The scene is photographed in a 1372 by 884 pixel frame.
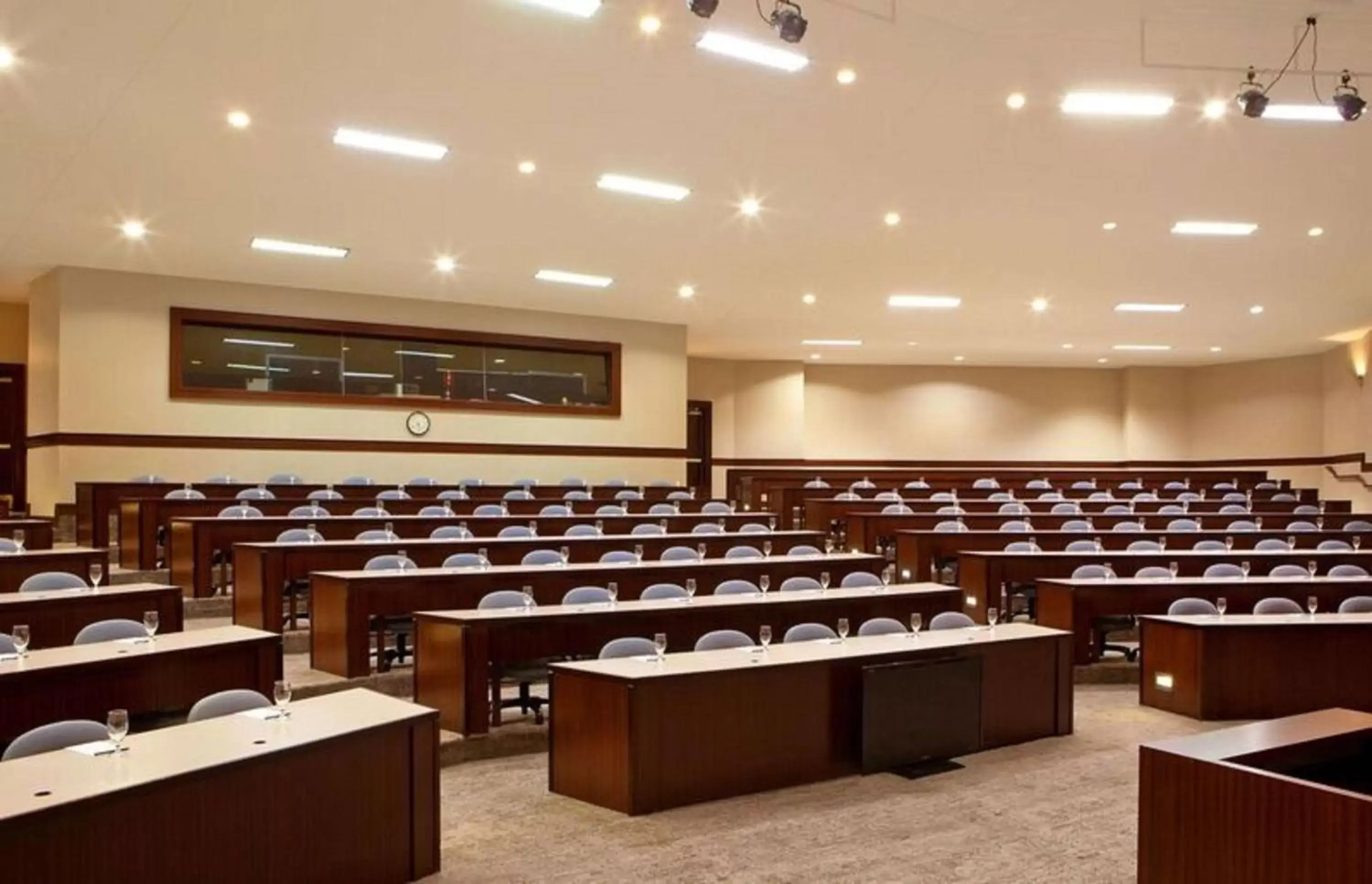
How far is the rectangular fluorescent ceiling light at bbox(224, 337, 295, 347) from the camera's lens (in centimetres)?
1526

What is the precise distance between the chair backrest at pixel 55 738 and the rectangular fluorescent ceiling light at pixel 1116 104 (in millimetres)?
8358

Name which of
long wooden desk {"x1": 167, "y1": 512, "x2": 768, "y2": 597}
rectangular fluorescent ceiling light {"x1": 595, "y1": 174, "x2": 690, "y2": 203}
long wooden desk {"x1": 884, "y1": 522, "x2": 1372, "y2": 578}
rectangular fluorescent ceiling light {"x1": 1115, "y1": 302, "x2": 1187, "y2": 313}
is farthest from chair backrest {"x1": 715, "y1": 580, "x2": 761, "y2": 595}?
rectangular fluorescent ceiling light {"x1": 1115, "y1": 302, "x2": 1187, "y2": 313}

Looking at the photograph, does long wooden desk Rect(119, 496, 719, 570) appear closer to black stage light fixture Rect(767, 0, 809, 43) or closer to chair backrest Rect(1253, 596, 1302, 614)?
black stage light fixture Rect(767, 0, 809, 43)

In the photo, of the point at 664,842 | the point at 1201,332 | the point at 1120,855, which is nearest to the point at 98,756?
the point at 664,842

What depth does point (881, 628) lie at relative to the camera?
291 inches

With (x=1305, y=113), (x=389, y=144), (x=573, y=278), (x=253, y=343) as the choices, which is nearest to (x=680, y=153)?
(x=389, y=144)

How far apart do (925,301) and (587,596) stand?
11.0 metres

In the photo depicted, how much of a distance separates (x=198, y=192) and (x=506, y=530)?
4.40 metres

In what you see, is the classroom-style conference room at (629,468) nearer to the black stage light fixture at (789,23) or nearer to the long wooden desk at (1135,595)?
the long wooden desk at (1135,595)

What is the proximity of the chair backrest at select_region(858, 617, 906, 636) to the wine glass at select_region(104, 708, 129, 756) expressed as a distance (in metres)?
4.41

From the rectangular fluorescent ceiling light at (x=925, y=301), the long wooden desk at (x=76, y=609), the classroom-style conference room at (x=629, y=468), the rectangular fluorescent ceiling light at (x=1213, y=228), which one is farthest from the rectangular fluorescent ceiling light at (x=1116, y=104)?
the long wooden desk at (x=76, y=609)

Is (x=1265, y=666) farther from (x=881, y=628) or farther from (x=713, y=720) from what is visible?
(x=713, y=720)

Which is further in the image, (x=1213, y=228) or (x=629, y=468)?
(x=629, y=468)

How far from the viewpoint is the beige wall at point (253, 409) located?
1398 cm
